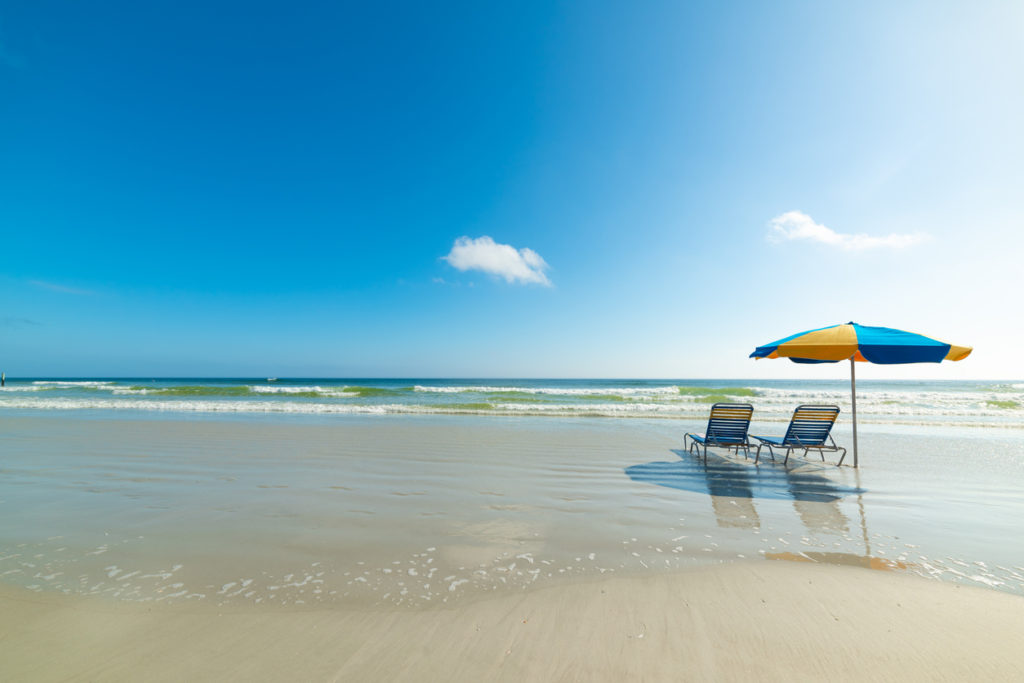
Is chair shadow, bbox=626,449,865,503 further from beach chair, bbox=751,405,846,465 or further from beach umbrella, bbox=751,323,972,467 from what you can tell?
beach umbrella, bbox=751,323,972,467

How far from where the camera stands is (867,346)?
7.07 m

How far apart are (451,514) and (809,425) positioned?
7.57 meters

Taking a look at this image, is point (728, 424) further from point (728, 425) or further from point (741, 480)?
point (741, 480)

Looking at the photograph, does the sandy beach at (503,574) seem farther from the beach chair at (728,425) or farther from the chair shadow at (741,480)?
the beach chair at (728,425)

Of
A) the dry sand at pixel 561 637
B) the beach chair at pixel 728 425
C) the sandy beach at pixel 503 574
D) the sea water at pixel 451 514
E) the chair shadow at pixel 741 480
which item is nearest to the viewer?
the dry sand at pixel 561 637

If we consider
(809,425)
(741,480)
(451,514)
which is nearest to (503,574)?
(451,514)

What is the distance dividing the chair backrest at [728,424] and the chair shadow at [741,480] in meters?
0.52

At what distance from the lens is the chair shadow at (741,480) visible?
6.25 m

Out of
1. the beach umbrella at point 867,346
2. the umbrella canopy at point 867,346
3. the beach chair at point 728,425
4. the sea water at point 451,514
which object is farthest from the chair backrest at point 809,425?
the umbrella canopy at point 867,346

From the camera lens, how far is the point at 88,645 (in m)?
2.57

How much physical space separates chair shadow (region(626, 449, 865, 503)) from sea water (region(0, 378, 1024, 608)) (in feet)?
0.19

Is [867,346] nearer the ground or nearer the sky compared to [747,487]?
nearer the sky

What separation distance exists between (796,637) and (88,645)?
4.44 meters

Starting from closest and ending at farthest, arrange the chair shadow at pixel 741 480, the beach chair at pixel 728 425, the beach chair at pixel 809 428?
the chair shadow at pixel 741 480, the beach chair at pixel 809 428, the beach chair at pixel 728 425
